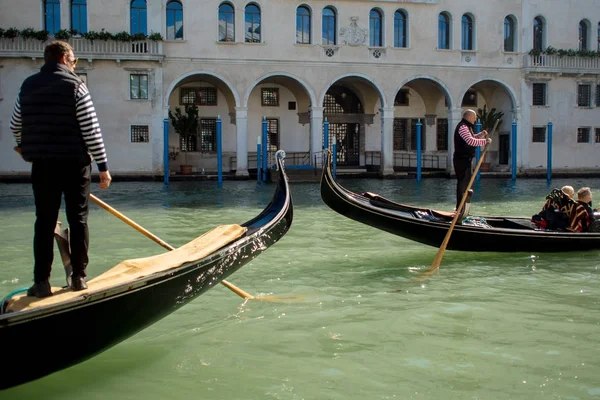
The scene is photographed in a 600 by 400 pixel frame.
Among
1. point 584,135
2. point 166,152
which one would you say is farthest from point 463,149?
point 584,135

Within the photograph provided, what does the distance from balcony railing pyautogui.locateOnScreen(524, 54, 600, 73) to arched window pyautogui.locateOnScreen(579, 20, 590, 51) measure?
61cm

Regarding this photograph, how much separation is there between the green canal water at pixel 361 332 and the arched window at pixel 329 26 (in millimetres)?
12919

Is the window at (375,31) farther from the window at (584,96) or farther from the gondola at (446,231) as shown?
the gondola at (446,231)

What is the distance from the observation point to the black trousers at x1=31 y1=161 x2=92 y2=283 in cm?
306

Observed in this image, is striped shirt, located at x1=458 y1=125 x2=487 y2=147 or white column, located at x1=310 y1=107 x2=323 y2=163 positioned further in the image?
white column, located at x1=310 y1=107 x2=323 y2=163

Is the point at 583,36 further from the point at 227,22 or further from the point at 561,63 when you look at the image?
the point at 227,22

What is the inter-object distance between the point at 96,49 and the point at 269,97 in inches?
209

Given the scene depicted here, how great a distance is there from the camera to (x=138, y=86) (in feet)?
61.0

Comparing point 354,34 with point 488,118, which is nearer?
point 354,34

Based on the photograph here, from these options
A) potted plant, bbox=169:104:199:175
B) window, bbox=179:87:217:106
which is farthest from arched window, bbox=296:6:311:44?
potted plant, bbox=169:104:199:175

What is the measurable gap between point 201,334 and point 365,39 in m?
16.7

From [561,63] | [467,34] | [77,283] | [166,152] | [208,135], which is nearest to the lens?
[77,283]

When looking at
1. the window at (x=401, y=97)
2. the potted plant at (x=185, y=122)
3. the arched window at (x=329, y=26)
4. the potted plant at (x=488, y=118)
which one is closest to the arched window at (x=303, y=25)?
the arched window at (x=329, y=26)

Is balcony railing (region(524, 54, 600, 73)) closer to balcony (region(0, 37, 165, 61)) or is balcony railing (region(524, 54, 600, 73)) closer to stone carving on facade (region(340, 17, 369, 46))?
stone carving on facade (region(340, 17, 369, 46))
